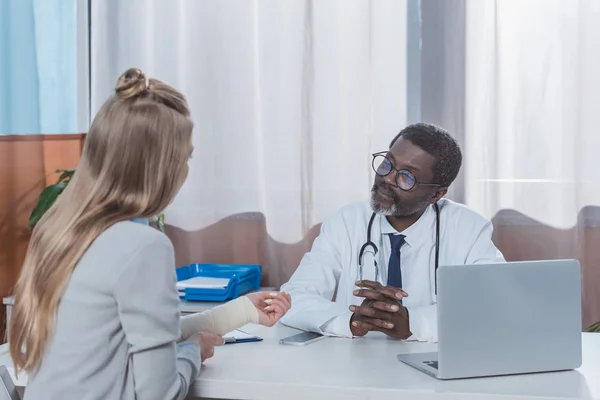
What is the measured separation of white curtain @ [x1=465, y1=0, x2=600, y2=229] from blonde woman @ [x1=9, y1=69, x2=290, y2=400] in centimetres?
181

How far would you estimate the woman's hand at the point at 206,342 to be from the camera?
1598mm

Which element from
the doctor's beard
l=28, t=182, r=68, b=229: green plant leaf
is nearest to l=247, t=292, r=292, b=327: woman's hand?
the doctor's beard

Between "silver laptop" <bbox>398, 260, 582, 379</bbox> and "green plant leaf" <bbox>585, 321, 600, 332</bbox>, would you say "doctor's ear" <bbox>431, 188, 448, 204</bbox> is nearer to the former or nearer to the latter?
"green plant leaf" <bbox>585, 321, 600, 332</bbox>

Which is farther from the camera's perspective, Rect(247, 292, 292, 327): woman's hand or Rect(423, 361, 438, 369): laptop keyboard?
Rect(247, 292, 292, 327): woman's hand

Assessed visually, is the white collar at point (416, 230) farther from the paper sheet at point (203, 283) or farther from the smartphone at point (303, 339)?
the paper sheet at point (203, 283)

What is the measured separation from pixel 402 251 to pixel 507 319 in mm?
899

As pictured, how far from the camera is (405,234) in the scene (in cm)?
246

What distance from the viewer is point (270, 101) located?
3.18 metres

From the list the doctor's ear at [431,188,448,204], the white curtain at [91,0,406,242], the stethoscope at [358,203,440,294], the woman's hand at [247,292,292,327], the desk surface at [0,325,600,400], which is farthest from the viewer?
the white curtain at [91,0,406,242]

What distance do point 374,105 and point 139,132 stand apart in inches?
72.5

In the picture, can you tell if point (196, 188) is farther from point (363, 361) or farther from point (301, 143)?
point (363, 361)

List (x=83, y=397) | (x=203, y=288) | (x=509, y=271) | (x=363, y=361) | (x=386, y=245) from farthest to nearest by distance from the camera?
(x=203, y=288) < (x=386, y=245) < (x=363, y=361) < (x=509, y=271) < (x=83, y=397)

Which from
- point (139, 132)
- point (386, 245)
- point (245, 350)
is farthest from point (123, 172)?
point (386, 245)

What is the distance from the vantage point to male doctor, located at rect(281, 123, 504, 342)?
95.3 inches
